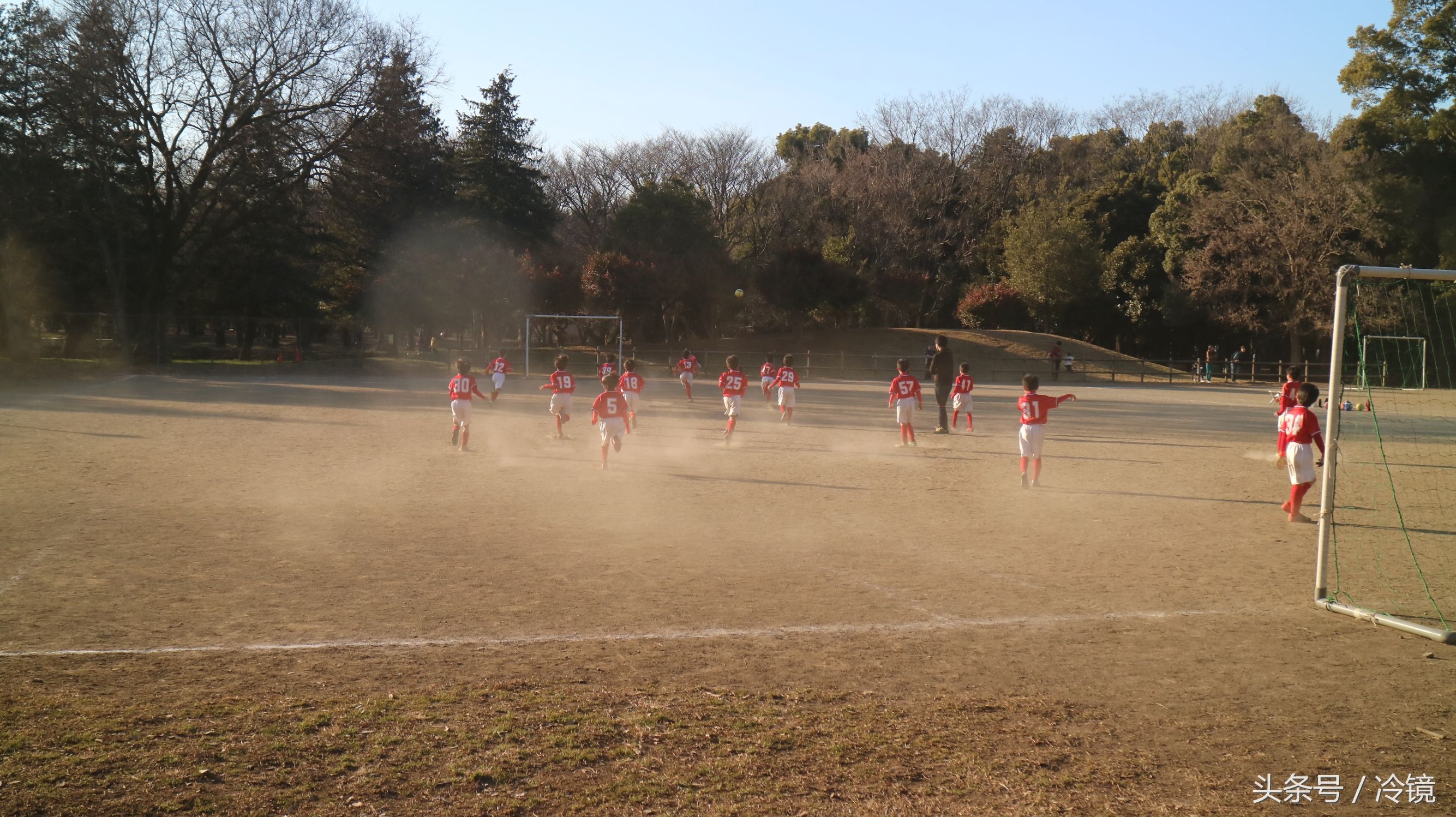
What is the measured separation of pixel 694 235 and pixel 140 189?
78.4ft

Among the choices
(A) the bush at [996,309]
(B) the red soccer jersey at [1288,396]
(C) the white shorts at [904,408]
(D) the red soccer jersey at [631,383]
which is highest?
(A) the bush at [996,309]

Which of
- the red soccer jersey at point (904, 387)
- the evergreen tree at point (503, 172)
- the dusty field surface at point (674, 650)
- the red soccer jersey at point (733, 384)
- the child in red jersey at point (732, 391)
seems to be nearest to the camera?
the dusty field surface at point (674, 650)

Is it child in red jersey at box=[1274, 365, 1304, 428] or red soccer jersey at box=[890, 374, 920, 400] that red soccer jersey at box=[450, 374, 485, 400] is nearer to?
red soccer jersey at box=[890, 374, 920, 400]

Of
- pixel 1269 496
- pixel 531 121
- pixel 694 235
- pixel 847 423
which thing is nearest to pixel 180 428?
pixel 847 423

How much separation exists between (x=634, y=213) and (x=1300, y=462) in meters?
41.8

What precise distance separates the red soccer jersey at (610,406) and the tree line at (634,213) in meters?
29.4

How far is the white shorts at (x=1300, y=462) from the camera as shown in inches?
386

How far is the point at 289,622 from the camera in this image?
6043mm

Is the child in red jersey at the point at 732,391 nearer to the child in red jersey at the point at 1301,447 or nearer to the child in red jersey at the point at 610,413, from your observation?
the child in red jersey at the point at 610,413

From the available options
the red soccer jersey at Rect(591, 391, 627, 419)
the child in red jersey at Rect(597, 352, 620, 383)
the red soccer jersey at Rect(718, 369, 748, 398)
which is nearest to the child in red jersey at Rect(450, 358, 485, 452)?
the red soccer jersey at Rect(591, 391, 627, 419)

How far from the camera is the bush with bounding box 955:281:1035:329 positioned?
51531mm

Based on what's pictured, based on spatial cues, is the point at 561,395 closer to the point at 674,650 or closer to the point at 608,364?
the point at 674,650

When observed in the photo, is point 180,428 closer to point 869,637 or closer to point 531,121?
point 869,637

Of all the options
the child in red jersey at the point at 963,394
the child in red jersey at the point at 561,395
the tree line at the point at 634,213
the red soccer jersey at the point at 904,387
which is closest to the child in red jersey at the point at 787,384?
the child in red jersey at the point at 963,394
